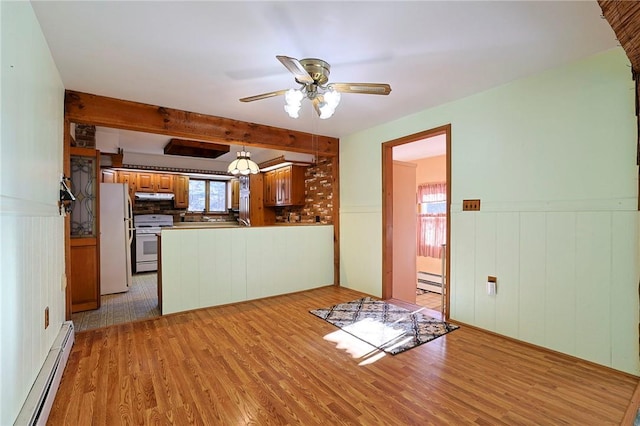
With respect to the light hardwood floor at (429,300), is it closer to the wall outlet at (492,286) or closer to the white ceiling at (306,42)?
the wall outlet at (492,286)

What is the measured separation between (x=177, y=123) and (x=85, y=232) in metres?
1.86

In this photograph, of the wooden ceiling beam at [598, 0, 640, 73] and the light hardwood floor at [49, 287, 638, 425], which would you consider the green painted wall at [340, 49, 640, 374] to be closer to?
the light hardwood floor at [49, 287, 638, 425]

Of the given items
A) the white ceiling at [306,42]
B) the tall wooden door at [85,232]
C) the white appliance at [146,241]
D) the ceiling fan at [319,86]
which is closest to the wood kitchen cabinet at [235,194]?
the white appliance at [146,241]

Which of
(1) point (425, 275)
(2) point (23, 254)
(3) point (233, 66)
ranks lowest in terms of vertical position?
(1) point (425, 275)

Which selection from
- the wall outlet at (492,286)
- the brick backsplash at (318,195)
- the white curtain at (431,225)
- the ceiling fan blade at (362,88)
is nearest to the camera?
the ceiling fan blade at (362,88)

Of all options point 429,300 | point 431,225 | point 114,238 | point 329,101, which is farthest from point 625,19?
point 431,225

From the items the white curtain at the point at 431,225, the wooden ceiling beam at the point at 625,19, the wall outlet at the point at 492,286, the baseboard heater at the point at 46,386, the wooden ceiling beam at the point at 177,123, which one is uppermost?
the wooden ceiling beam at the point at 177,123

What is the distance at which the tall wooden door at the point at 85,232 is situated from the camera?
3.76 metres

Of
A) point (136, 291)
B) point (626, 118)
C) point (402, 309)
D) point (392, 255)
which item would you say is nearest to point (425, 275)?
point (392, 255)

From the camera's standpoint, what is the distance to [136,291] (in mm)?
4676

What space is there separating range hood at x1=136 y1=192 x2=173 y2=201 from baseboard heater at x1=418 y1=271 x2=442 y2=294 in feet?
19.0

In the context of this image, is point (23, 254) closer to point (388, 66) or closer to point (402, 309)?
point (388, 66)

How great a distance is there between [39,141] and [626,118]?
4132mm

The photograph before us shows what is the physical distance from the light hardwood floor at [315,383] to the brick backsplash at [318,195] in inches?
110
